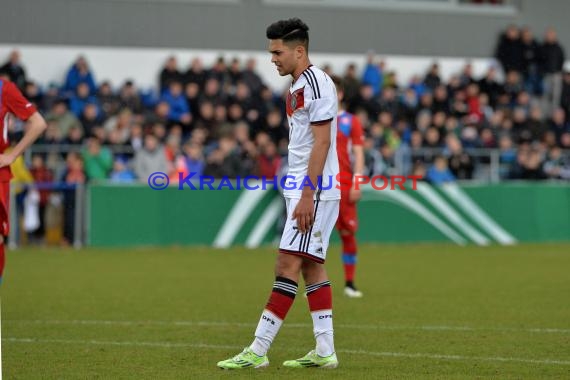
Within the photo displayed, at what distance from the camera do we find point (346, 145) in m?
13.2

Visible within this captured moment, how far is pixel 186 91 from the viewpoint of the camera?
25656 mm

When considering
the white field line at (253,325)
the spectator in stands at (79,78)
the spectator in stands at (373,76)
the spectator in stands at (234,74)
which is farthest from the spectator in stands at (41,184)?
the white field line at (253,325)

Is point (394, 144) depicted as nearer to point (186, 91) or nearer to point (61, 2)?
point (186, 91)

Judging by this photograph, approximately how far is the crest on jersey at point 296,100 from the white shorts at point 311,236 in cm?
65

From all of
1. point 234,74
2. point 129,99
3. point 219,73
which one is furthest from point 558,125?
point 129,99

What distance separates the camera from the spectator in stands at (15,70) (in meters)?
24.4

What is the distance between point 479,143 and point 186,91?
283 inches

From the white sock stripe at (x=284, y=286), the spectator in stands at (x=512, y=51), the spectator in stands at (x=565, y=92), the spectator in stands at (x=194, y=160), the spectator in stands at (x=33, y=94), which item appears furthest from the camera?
the spectator in stands at (x=512, y=51)

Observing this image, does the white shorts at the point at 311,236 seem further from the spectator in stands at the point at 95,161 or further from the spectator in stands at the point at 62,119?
the spectator in stands at the point at 62,119

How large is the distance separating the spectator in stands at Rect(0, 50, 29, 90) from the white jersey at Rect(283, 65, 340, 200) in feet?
56.9

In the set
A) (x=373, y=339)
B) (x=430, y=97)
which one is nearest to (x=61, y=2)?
(x=430, y=97)

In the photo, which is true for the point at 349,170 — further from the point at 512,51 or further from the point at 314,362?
the point at 512,51

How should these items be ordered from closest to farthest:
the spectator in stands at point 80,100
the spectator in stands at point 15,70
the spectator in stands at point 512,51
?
the spectator in stands at point 15,70
the spectator in stands at point 80,100
the spectator in stands at point 512,51

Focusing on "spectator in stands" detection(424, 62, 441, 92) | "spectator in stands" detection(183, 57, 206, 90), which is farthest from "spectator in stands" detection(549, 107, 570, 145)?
"spectator in stands" detection(183, 57, 206, 90)
